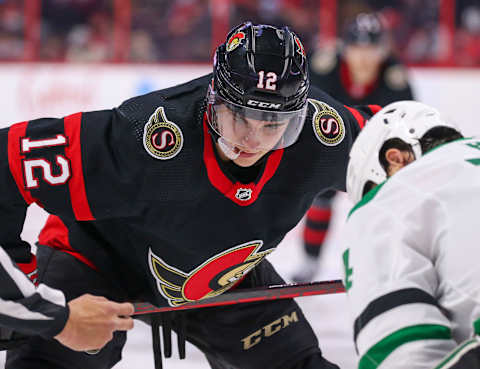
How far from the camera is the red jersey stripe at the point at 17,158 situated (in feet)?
5.80

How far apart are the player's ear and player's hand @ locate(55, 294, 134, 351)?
684 mm

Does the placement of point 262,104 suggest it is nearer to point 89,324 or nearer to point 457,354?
point 89,324

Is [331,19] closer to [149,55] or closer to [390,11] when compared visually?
[390,11]

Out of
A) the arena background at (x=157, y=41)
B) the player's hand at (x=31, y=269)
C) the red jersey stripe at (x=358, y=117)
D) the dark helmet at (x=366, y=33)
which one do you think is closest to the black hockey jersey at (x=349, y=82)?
the dark helmet at (x=366, y=33)

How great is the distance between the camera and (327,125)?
2.03m

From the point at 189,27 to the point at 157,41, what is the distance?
0.87 feet

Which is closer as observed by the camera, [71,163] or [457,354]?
[457,354]

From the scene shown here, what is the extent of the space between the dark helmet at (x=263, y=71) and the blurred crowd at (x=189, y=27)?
4134mm

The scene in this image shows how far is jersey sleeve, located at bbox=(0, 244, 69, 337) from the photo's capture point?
1.54m

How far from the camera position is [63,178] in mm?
1774

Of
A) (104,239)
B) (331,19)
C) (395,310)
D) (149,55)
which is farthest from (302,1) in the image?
(395,310)

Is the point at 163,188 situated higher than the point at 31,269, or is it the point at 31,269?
the point at 163,188

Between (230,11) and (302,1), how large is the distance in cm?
57

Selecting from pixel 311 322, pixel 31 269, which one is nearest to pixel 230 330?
pixel 31 269
